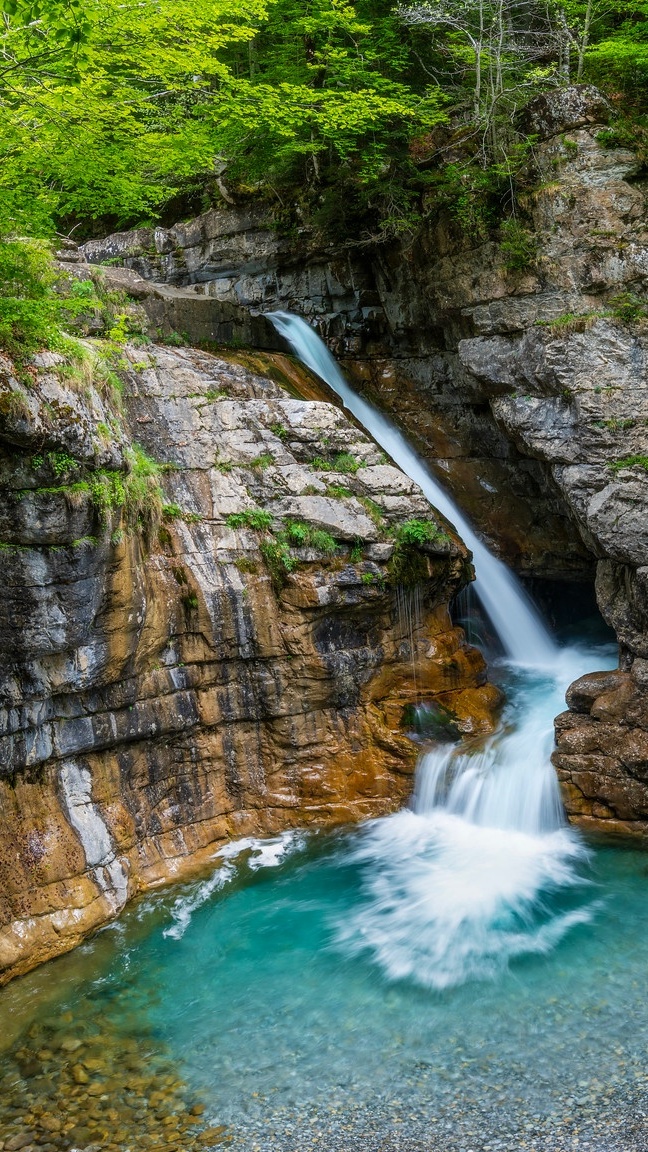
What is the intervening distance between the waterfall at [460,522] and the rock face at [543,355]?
1.40 feet

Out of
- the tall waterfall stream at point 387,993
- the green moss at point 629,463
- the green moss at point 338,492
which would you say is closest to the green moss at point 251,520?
the green moss at point 338,492

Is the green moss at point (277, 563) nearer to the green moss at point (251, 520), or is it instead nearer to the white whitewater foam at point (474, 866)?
the green moss at point (251, 520)

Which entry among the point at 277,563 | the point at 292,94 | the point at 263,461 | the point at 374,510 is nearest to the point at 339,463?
the point at 374,510

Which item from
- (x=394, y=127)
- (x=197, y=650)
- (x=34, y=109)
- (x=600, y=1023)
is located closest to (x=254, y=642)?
(x=197, y=650)

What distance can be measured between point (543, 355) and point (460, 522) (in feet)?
11.2

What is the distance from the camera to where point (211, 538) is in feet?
35.4

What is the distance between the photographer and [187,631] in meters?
10.4

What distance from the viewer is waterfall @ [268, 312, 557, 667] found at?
561 inches

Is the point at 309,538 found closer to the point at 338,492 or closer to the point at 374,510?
the point at 338,492

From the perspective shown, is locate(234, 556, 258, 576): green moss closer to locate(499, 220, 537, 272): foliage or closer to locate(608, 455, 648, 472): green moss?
locate(608, 455, 648, 472): green moss

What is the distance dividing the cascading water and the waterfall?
0.03 meters

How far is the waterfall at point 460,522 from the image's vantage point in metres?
14.3

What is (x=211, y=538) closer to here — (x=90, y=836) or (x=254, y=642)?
(x=254, y=642)

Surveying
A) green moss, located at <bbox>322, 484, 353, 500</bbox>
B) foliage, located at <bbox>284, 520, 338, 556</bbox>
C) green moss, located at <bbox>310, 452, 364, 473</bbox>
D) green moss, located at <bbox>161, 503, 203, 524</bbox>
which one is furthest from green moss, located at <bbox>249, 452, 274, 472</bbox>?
green moss, located at <bbox>161, 503, 203, 524</bbox>
